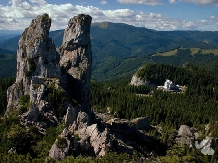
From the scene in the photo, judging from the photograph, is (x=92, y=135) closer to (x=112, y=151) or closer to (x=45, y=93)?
(x=112, y=151)

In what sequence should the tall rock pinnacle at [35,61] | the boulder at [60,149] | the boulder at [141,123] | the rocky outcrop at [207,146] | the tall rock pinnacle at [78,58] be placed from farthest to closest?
the boulder at [141,123] → the rocky outcrop at [207,146] → the tall rock pinnacle at [78,58] → the tall rock pinnacle at [35,61] → the boulder at [60,149]

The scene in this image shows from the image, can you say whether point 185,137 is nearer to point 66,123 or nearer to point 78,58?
point 78,58

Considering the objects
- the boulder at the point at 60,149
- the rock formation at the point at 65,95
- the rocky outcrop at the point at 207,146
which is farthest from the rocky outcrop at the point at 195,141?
the boulder at the point at 60,149

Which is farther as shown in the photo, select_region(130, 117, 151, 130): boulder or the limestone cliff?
select_region(130, 117, 151, 130): boulder

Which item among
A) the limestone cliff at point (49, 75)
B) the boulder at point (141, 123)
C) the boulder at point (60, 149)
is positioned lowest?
the boulder at point (141, 123)

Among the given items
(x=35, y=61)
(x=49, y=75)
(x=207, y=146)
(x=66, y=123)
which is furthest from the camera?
(x=207, y=146)

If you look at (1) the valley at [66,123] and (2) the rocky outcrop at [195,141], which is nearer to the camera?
(1) the valley at [66,123]

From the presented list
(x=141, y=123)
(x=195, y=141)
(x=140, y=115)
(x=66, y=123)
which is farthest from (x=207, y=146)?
(x=66, y=123)

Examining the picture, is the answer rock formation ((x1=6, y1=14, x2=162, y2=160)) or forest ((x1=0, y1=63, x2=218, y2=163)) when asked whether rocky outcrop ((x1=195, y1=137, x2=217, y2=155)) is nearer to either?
forest ((x1=0, y1=63, x2=218, y2=163))

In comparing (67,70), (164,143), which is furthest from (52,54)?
(164,143)

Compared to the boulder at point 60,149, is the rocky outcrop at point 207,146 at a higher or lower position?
lower

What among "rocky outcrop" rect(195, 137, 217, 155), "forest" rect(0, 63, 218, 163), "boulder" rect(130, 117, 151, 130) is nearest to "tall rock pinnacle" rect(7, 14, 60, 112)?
"forest" rect(0, 63, 218, 163)

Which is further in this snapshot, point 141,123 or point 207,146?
point 141,123

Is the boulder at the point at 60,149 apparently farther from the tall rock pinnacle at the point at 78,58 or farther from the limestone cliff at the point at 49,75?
the tall rock pinnacle at the point at 78,58
